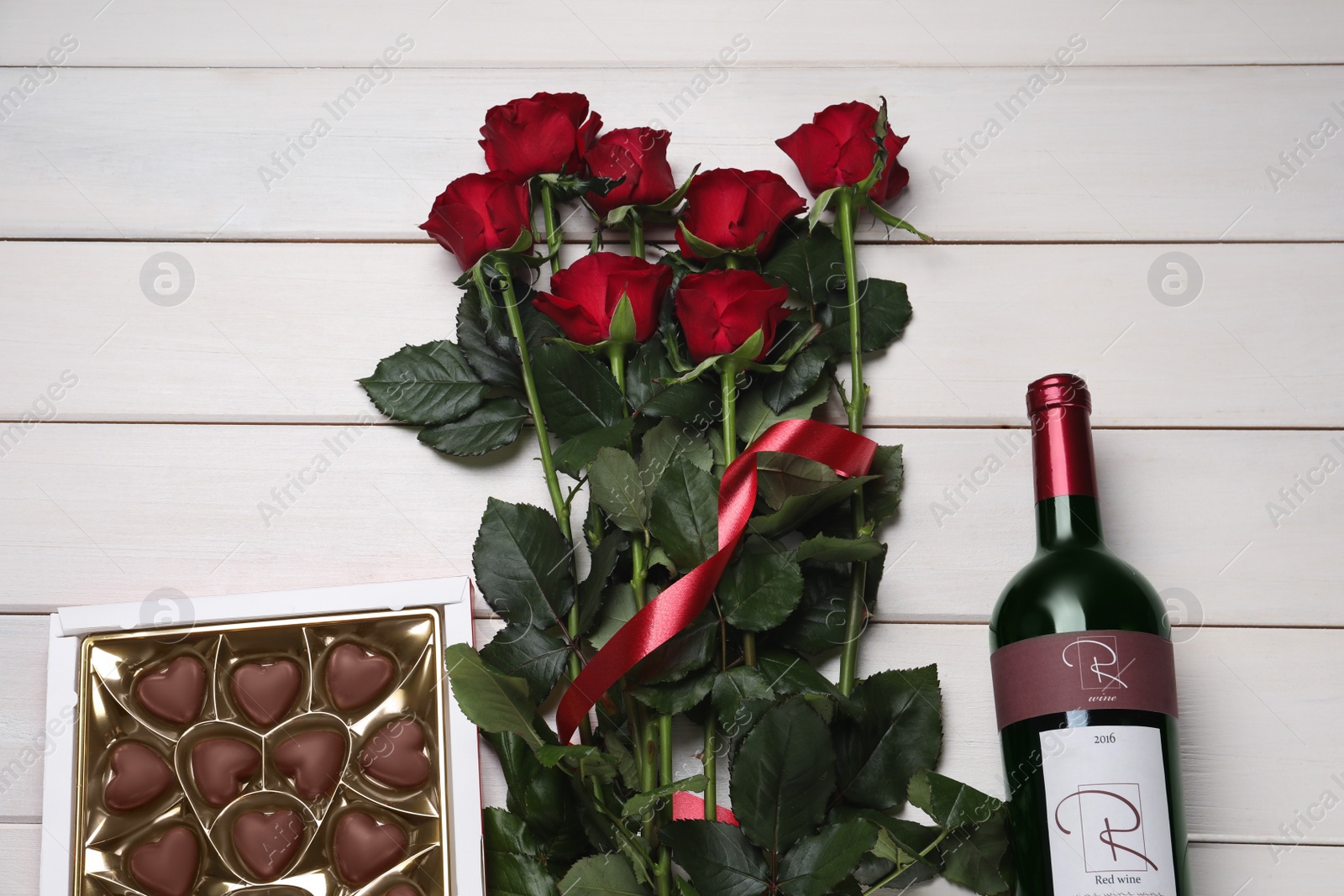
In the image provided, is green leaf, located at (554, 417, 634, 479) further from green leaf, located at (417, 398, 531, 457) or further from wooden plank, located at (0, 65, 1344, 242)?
wooden plank, located at (0, 65, 1344, 242)

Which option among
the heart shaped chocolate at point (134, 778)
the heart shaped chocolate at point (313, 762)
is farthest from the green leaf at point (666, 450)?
the heart shaped chocolate at point (134, 778)

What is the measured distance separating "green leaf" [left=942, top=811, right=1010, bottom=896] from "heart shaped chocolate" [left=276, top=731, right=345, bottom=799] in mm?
460

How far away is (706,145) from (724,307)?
0.22 meters

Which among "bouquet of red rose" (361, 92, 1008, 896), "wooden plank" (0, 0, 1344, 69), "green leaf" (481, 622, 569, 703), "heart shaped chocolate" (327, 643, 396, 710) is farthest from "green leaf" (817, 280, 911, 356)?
"heart shaped chocolate" (327, 643, 396, 710)

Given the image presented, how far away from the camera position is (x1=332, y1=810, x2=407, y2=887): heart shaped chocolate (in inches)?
27.8

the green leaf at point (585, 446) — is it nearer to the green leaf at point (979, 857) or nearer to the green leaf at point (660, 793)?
the green leaf at point (660, 793)

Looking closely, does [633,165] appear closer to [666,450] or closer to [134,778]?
[666,450]

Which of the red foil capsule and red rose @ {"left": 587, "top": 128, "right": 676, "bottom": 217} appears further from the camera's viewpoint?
red rose @ {"left": 587, "top": 128, "right": 676, "bottom": 217}

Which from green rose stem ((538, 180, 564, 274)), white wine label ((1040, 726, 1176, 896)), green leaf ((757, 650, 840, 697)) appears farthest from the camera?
green rose stem ((538, 180, 564, 274))

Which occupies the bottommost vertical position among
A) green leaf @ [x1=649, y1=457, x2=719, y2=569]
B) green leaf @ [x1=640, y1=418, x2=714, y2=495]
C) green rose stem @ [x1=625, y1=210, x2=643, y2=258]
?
green leaf @ [x1=649, y1=457, x2=719, y2=569]

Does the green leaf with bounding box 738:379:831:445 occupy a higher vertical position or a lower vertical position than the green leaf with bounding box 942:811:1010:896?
higher

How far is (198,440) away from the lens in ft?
2.69

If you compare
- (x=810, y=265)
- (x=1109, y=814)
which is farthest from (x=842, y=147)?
(x=1109, y=814)

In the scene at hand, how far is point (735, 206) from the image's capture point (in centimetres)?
77
